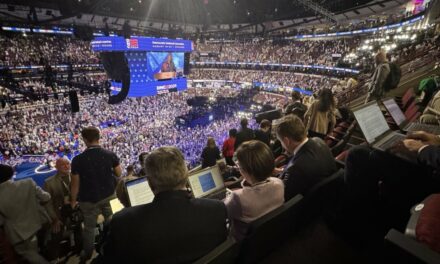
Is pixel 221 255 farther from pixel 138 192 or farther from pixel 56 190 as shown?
pixel 56 190

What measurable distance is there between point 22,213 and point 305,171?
3.43 metres

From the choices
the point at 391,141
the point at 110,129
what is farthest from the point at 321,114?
the point at 110,129

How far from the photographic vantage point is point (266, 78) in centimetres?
3941

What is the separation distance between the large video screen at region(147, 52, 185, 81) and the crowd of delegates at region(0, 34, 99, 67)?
36.5 feet

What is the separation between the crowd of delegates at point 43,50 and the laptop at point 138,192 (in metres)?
27.5

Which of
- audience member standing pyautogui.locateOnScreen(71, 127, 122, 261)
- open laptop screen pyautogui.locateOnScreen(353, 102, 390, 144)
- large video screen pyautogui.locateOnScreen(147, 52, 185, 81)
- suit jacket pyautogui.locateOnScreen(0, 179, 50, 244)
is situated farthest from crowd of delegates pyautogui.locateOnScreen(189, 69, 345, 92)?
suit jacket pyautogui.locateOnScreen(0, 179, 50, 244)

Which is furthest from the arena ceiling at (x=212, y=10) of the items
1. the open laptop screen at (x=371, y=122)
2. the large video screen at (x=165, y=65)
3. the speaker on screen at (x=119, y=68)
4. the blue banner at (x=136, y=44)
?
the open laptop screen at (x=371, y=122)

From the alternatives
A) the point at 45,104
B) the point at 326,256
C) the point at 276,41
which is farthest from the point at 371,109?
the point at 276,41

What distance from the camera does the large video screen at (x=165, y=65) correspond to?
22578 mm

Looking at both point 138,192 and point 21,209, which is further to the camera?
point 21,209

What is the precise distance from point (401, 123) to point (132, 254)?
14.0ft

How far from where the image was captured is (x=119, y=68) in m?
20.6

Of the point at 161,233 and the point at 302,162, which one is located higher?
the point at 302,162

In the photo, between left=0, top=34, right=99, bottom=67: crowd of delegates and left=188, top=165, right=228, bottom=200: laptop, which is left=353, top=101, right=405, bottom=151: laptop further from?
left=0, top=34, right=99, bottom=67: crowd of delegates
